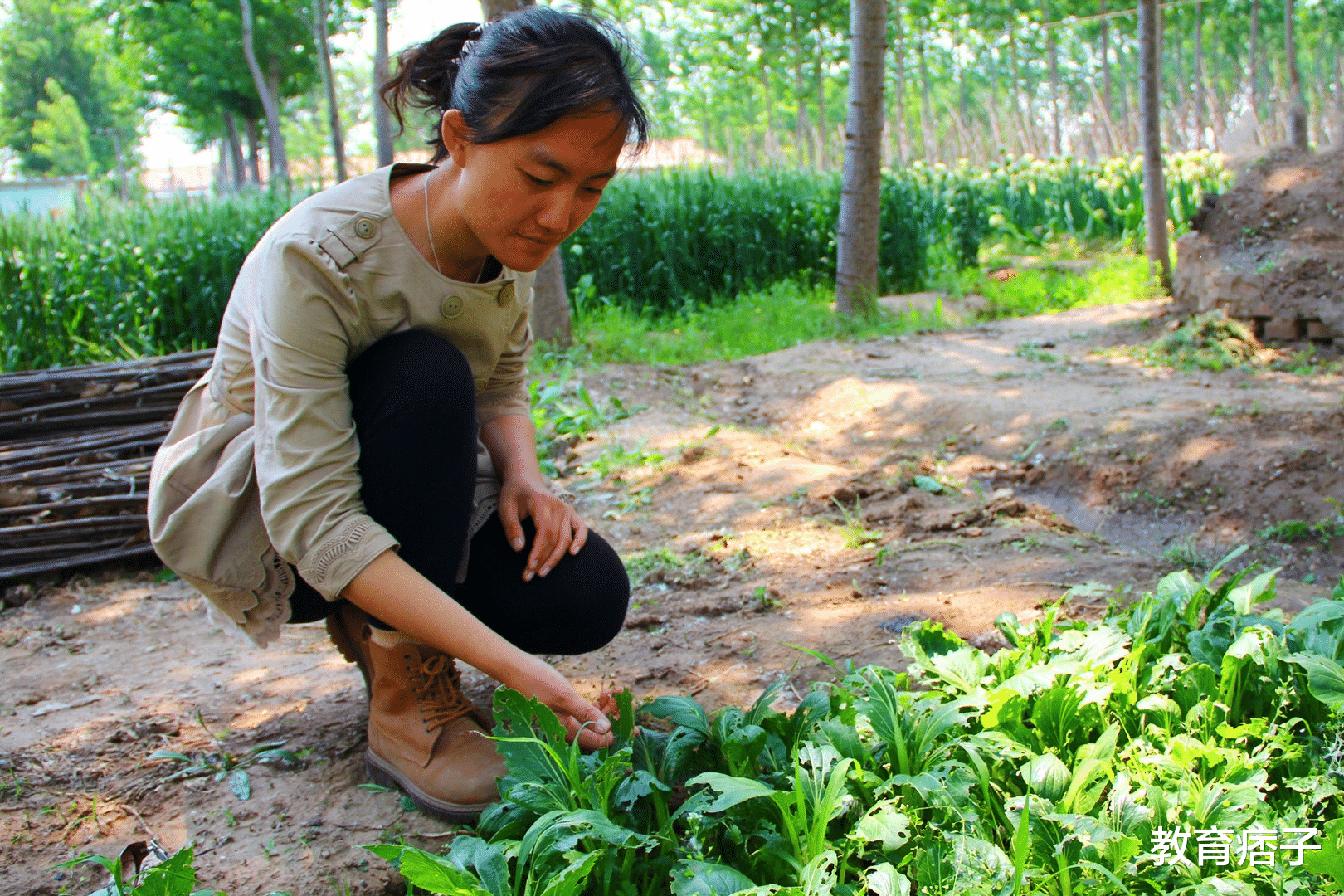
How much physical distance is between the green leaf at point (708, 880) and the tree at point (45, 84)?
41225 millimetres

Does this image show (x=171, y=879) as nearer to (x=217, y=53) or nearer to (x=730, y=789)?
(x=730, y=789)

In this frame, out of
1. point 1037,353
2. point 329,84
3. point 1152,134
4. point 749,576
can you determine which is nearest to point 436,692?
point 749,576

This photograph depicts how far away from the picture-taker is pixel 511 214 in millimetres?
1413

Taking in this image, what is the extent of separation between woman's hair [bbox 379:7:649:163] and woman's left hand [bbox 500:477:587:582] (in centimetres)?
66

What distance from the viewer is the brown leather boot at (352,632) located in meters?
1.73

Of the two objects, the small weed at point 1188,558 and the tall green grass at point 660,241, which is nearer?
the small weed at point 1188,558

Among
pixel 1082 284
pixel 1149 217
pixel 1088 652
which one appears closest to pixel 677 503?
pixel 1088 652

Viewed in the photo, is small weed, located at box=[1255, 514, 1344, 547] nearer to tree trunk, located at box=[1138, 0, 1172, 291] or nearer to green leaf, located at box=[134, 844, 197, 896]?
green leaf, located at box=[134, 844, 197, 896]

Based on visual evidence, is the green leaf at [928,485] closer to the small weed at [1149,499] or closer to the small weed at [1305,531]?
the small weed at [1149,499]

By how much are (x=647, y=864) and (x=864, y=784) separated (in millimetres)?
342

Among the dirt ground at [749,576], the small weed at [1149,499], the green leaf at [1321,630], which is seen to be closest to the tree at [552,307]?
the dirt ground at [749,576]

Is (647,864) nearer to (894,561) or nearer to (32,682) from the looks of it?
(894,561)

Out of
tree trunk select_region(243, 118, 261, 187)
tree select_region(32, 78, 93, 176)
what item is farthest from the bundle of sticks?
tree select_region(32, 78, 93, 176)

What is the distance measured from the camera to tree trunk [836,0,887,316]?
6250 mm
